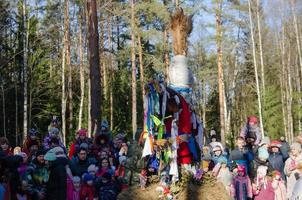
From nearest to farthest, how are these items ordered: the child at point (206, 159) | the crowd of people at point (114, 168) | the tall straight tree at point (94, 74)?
the crowd of people at point (114, 168) → the child at point (206, 159) → the tall straight tree at point (94, 74)

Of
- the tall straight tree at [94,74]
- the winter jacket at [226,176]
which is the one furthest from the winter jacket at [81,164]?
the tall straight tree at [94,74]

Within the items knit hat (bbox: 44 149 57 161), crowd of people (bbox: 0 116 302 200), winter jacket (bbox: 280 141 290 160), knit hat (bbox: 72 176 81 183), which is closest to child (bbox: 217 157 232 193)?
crowd of people (bbox: 0 116 302 200)

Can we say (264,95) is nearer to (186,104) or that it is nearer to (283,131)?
(283,131)

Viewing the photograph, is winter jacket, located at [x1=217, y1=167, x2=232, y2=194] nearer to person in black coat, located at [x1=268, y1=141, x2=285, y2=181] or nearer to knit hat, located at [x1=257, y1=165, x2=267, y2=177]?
knit hat, located at [x1=257, y1=165, x2=267, y2=177]

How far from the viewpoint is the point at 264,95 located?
30.7m

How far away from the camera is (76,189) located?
873cm

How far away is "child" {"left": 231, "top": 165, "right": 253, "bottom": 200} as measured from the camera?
9.20 metres

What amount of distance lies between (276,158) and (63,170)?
182 inches

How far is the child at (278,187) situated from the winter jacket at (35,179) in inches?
158

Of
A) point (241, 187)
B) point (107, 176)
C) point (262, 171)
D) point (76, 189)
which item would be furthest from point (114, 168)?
point (262, 171)

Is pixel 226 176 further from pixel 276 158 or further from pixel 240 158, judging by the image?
pixel 276 158

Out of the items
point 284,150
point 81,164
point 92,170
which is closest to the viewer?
point 92,170

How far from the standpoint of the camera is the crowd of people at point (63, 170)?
7.77m

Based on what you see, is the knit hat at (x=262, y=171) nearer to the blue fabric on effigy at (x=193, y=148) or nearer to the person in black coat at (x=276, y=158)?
the person in black coat at (x=276, y=158)
